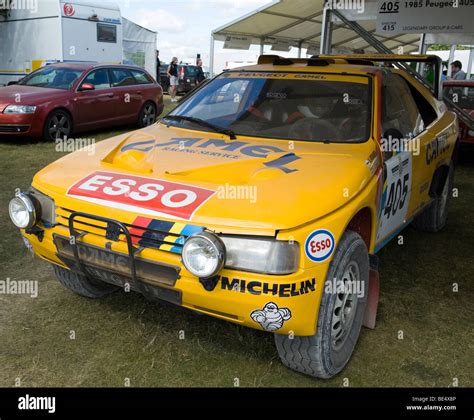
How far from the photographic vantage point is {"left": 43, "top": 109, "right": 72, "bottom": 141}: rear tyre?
865cm

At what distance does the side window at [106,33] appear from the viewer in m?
13.9

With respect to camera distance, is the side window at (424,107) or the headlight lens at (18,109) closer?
the side window at (424,107)

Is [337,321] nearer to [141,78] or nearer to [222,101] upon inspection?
[222,101]

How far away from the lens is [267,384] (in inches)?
99.5

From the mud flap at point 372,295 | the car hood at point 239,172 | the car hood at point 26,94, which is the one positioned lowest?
the mud flap at point 372,295

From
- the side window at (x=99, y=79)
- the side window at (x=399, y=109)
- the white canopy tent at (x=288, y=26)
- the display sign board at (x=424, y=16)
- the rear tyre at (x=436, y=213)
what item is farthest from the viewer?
the white canopy tent at (x=288, y=26)

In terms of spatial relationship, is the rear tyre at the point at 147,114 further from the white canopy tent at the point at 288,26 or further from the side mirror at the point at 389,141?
the side mirror at the point at 389,141

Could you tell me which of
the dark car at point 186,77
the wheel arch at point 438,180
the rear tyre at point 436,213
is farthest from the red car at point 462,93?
the dark car at point 186,77

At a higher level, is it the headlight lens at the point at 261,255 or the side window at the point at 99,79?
the side window at the point at 99,79

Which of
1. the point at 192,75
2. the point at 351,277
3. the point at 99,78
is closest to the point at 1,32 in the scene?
the point at 99,78

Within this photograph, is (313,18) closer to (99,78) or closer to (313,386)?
(99,78)

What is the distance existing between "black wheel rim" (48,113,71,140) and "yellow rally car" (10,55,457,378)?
5.84m

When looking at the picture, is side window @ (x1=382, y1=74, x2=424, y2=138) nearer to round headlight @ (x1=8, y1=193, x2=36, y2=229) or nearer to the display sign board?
round headlight @ (x1=8, y1=193, x2=36, y2=229)

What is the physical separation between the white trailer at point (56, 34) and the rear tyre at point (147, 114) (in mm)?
3052
